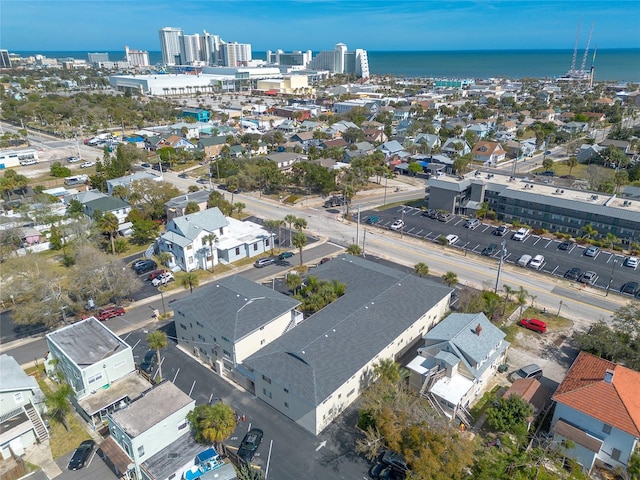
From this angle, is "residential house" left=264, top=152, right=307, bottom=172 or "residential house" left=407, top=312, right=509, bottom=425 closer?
"residential house" left=407, top=312, right=509, bottom=425

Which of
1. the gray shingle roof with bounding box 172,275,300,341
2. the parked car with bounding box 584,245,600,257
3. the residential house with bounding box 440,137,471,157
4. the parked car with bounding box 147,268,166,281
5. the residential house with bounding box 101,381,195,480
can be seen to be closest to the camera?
the residential house with bounding box 101,381,195,480

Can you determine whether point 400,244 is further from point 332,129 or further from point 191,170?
point 332,129

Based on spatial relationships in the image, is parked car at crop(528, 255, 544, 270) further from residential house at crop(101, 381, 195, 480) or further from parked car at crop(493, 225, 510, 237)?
residential house at crop(101, 381, 195, 480)

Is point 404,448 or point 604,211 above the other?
point 604,211

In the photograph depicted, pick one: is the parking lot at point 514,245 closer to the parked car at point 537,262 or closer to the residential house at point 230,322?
the parked car at point 537,262

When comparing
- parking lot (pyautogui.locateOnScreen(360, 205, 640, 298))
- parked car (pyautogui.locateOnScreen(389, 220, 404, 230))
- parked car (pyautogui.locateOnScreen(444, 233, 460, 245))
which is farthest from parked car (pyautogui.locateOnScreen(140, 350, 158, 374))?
parked car (pyautogui.locateOnScreen(444, 233, 460, 245))

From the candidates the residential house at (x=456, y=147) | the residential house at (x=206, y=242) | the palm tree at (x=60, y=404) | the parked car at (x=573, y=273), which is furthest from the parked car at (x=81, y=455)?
the residential house at (x=456, y=147)

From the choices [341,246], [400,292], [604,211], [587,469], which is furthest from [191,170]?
[587,469]
